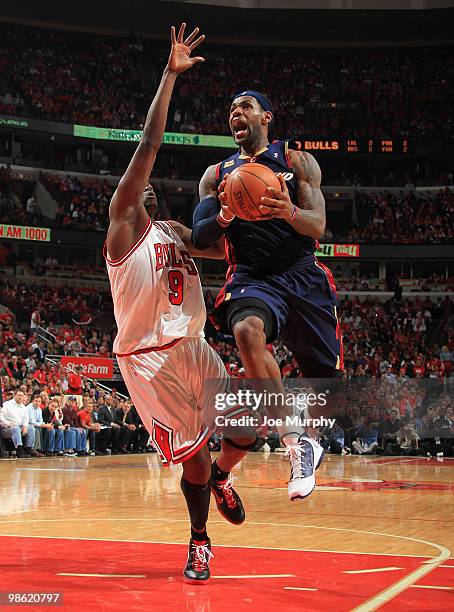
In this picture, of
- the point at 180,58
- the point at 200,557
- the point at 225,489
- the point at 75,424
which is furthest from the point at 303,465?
the point at 75,424

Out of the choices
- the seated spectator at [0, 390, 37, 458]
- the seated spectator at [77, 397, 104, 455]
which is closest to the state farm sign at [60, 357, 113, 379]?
the seated spectator at [77, 397, 104, 455]

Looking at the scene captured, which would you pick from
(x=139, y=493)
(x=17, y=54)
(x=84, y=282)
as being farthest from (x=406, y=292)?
(x=139, y=493)

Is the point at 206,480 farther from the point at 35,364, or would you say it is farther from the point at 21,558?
the point at 35,364

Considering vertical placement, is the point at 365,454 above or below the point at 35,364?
below

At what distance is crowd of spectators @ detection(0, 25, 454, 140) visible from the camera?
112 feet

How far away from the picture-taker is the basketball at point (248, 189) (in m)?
4.94

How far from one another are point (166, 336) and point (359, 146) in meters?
29.7

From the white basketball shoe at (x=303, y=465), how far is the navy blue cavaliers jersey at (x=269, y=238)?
43.4 inches

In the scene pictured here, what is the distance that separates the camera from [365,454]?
73.2ft

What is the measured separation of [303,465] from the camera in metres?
5.18

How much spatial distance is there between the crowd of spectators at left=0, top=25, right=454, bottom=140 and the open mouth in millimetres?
28664

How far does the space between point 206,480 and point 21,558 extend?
1.67 meters

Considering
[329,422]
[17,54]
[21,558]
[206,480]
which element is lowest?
[21,558]

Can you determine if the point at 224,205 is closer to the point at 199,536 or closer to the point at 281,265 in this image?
the point at 281,265
